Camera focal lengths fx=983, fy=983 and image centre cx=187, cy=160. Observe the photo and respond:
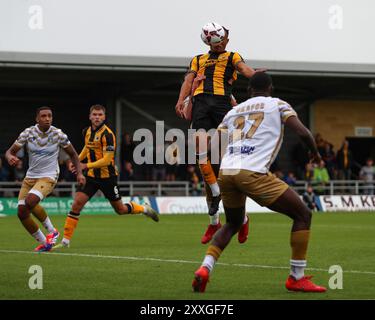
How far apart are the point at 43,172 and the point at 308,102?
30664 millimetres

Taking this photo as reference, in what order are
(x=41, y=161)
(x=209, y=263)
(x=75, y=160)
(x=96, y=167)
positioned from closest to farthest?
(x=209, y=263)
(x=75, y=160)
(x=41, y=161)
(x=96, y=167)

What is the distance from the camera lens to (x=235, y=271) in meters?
12.2

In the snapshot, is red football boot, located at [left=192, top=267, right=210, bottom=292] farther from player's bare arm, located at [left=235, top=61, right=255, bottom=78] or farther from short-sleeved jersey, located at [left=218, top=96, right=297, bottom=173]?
player's bare arm, located at [left=235, top=61, right=255, bottom=78]

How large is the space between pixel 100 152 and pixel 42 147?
3.83 feet

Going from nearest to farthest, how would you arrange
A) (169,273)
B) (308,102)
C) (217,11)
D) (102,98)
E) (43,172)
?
(169,273), (43,172), (217,11), (102,98), (308,102)

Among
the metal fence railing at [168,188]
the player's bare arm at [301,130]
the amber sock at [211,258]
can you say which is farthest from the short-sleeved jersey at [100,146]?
the metal fence railing at [168,188]

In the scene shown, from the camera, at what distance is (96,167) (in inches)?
659

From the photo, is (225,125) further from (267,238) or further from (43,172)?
(267,238)

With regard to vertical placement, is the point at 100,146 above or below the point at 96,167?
above

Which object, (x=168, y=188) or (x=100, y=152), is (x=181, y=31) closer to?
(x=168, y=188)

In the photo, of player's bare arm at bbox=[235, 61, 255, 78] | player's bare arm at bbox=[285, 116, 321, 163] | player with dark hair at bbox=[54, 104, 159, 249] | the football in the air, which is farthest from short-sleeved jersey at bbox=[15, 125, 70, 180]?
player's bare arm at bbox=[285, 116, 321, 163]

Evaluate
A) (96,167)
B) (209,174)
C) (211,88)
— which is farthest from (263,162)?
(96,167)

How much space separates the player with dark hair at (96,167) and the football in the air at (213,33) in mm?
3546
